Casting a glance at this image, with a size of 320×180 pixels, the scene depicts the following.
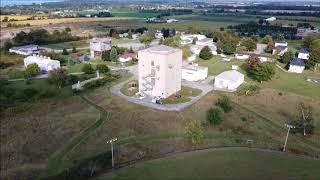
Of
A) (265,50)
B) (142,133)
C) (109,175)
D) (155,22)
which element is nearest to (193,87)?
(142,133)

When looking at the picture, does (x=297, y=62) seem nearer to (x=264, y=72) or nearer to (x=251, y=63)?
(x=251, y=63)

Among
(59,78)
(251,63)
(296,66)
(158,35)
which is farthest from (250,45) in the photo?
(59,78)

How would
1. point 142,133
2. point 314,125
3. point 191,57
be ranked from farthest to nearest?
point 191,57 < point 314,125 < point 142,133

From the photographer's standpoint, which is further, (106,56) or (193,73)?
(106,56)

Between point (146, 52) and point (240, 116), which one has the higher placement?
point (146, 52)

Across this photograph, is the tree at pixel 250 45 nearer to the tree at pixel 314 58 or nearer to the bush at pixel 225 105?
the tree at pixel 314 58

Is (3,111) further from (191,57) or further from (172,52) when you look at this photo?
(191,57)

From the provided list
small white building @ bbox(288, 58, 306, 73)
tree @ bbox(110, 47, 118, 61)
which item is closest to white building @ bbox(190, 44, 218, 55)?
tree @ bbox(110, 47, 118, 61)
